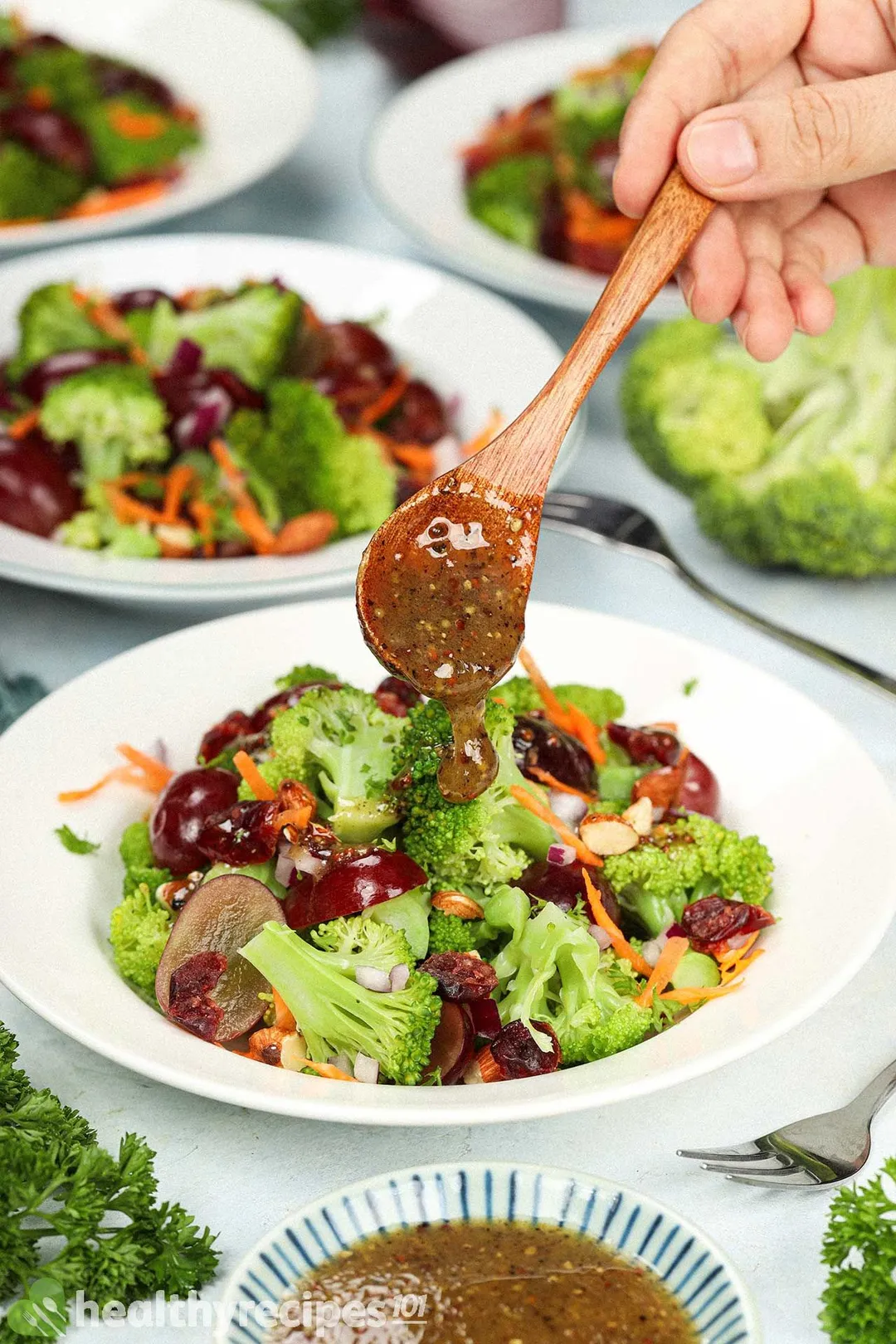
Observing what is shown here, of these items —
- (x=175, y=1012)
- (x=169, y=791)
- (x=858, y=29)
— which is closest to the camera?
(x=175, y=1012)

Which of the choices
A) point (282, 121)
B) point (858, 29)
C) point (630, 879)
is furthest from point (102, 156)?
point (630, 879)

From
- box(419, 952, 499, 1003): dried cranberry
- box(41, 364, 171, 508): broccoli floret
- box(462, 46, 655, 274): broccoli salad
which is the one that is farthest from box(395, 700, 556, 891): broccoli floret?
box(462, 46, 655, 274): broccoli salad

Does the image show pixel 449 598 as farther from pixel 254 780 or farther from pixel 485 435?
pixel 485 435

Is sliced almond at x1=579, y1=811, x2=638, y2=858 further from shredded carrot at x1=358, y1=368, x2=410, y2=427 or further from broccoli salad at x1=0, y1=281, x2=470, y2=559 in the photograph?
shredded carrot at x1=358, y1=368, x2=410, y2=427

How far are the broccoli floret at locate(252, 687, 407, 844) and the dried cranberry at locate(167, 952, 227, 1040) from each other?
23 centimetres

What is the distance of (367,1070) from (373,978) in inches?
4.0

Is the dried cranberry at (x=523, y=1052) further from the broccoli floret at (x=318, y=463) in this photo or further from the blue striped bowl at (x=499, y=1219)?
the broccoli floret at (x=318, y=463)

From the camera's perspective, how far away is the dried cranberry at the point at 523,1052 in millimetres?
1752

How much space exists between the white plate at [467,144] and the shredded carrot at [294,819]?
1870 millimetres

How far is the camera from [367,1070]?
5.75 feet

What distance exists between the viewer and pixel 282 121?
4223mm

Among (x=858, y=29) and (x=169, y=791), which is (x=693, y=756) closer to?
(x=169, y=791)

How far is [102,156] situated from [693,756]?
2721mm

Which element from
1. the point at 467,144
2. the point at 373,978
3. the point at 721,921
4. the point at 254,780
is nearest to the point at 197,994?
the point at 373,978
